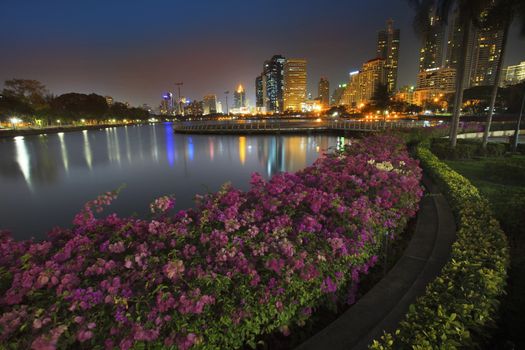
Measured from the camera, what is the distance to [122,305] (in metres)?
2.36

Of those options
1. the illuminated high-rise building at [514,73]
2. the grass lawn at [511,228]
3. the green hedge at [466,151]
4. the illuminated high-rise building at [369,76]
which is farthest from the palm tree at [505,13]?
the illuminated high-rise building at [369,76]

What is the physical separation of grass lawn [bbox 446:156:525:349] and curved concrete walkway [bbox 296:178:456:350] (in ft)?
2.66

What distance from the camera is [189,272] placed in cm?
280

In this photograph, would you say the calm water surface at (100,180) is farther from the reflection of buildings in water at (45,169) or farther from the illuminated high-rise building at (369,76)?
the illuminated high-rise building at (369,76)

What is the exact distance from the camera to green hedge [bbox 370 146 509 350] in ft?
7.72

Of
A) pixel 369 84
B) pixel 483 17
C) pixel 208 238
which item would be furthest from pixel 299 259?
pixel 369 84

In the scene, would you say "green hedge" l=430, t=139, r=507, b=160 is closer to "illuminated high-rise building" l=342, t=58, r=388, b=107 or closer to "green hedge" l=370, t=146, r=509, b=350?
"green hedge" l=370, t=146, r=509, b=350

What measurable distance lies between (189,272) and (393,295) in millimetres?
2663

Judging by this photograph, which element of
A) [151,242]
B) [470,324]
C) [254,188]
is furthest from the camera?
[254,188]

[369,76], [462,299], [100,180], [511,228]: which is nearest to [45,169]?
[100,180]

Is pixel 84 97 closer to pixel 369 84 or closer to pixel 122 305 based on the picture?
pixel 122 305

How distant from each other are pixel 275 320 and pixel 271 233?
39.9 inches

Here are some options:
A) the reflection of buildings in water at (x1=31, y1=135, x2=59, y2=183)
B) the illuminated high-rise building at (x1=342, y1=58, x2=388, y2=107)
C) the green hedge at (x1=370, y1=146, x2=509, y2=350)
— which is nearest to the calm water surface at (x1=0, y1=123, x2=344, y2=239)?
the reflection of buildings in water at (x1=31, y1=135, x2=59, y2=183)

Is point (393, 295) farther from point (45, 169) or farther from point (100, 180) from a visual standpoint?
point (45, 169)
